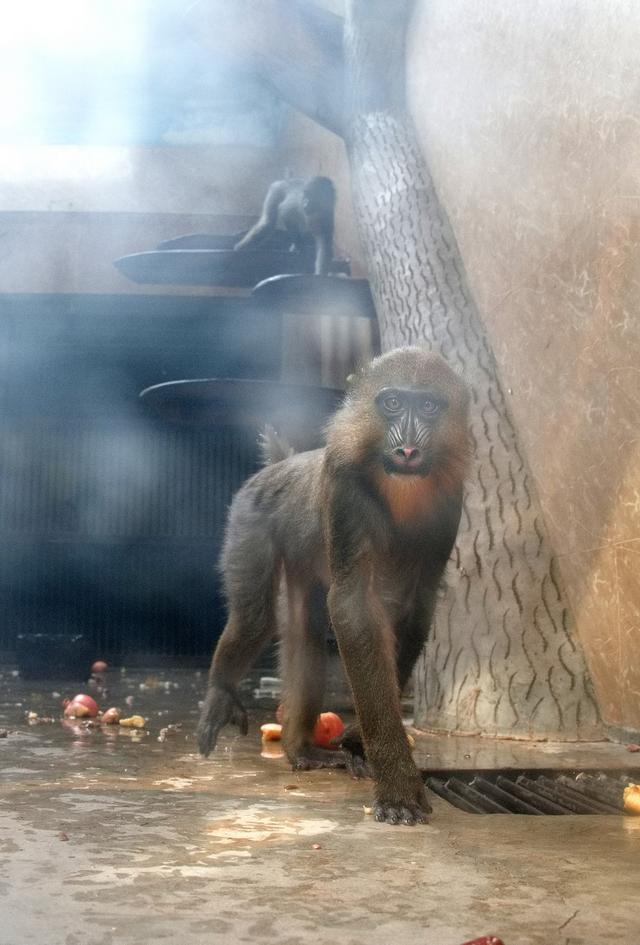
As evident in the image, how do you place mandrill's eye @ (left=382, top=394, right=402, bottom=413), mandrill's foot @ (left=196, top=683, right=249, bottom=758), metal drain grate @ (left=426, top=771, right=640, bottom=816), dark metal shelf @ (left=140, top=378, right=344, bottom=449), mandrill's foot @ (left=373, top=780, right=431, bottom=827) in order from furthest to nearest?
dark metal shelf @ (left=140, top=378, right=344, bottom=449), mandrill's foot @ (left=196, top=683, right=249, bottom=758), metal drain grate @ (left=426, top=771, right=640, bottom=816), mandrill's eye @ (left=382, top=394, right=402, bottom=413), mandrill's foot @ (left=373, top=780, right=431, bottom=827)

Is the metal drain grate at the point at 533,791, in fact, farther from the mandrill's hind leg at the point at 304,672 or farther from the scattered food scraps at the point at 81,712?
the scattered food scraps at the point at 81,712

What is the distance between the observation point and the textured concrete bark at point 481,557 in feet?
18.4

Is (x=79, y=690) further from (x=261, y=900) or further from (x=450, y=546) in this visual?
(x=261, y=900)

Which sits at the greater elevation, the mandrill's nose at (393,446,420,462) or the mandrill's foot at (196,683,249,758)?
the mandrill's nose at (393,446,420,462)

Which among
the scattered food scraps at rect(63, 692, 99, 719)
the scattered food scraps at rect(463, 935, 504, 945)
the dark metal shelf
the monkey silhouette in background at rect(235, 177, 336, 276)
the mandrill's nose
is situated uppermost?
the monkey silhouette in background at rect(235, 177, 336, 276)

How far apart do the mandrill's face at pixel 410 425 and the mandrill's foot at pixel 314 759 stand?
1437 mm

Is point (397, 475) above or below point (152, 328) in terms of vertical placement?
below

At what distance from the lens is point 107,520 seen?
34.3 feet

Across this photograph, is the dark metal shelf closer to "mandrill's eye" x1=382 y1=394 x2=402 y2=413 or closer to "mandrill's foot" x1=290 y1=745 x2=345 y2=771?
"mandrill's foot" x1=290 y1=745 x2=345 y2=771

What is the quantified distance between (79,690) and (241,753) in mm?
3156

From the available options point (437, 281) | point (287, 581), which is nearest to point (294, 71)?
point (437, 281)

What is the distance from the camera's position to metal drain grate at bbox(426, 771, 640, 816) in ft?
12.8

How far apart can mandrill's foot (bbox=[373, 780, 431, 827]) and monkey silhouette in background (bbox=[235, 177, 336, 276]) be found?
19.5 ft

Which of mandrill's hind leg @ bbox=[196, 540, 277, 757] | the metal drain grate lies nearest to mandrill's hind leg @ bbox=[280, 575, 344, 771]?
mandrill's hind leg @ bbox=[196, 540, 277, 757]
